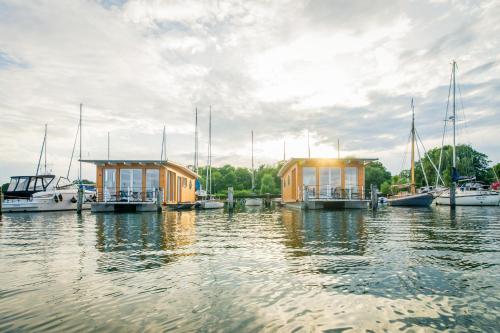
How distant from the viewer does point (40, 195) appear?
Answer: 103ft

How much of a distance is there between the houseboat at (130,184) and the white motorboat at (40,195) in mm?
2445

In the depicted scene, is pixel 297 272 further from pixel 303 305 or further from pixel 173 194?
pixel 173 194

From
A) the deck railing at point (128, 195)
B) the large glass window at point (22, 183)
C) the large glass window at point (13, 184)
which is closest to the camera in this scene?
the deck railing at point (128, 195)

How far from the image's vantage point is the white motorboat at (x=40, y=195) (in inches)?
1185

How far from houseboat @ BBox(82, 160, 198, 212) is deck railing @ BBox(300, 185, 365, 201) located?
11541 millimetres

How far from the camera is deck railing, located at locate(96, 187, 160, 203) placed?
1113 inches

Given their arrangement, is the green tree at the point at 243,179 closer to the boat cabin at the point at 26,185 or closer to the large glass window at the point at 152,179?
the boat cabin at the point at 26,185

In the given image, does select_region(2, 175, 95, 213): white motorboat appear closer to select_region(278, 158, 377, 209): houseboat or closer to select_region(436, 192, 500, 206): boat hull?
select_region(278, 158, 377, 209): houseboat

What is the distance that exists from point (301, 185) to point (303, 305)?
2633 cm

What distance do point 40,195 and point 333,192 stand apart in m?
25.3

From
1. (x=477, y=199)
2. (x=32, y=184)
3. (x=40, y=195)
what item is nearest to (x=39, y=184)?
(x=32, y=184)

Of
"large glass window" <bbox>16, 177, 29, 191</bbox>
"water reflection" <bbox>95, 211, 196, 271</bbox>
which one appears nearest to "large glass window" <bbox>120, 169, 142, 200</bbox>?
"large glass window" <bbox>16, 177, 29, 191</bbox>

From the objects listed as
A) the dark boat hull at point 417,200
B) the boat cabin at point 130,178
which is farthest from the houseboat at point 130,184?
the dark boat hull at point 417,200

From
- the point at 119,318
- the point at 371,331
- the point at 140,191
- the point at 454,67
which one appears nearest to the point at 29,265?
the point at 119,318
